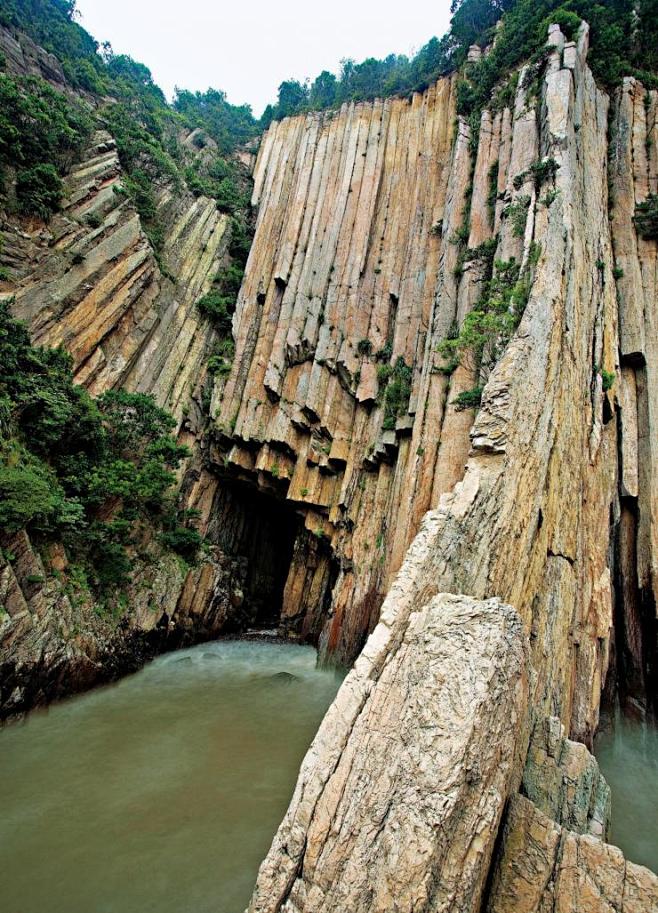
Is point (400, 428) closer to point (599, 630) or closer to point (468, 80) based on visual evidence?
point (599, 630)

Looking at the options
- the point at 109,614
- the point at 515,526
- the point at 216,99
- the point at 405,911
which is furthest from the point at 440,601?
the point at 216,99

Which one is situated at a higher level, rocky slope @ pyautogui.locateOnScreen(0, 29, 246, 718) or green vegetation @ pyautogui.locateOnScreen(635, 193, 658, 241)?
green vegetation @ pyautogui.locateOnScreen(635, 193, 658, 241)

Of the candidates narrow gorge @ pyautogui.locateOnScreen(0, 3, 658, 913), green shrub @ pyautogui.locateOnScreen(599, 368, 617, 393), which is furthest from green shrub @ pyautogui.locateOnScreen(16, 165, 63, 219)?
green shrub @ pyautogui.locateOnScreen(599, 368, 617, 393)

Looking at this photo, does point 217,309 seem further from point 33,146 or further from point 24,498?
point 24,498

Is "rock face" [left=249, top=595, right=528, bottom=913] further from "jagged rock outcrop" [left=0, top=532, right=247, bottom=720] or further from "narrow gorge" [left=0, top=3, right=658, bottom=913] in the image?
"jagged rock outcrop" [left=0, top=532, right=247, bottom=720]

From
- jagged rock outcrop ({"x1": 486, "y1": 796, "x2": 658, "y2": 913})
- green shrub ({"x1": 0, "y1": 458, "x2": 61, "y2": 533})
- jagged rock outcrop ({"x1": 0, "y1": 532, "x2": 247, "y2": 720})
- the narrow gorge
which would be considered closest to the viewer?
jagged rock outcrop ({"x1": 486, "y1": 796, "x2": 658, "y2": 913})

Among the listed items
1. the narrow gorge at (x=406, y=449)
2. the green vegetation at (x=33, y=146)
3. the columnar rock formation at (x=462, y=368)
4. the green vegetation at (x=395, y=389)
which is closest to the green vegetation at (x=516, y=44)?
the narrow gorge at (x=406, y=449)
